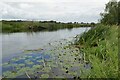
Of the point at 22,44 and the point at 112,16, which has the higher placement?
the point at 112,16

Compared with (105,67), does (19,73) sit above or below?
below

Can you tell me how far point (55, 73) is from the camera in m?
8.55

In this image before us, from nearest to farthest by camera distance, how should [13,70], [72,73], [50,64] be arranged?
1. [72,73]
2. [13,70]
3. [50,64]

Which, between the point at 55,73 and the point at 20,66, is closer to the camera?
the point at 55,73

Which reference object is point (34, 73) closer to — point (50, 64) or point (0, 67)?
point (50, 64)

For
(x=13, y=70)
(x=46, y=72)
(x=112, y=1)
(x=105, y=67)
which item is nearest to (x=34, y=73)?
(x=46, y=72)

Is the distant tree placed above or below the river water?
above

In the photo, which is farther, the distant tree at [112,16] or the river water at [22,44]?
the distant tree at [112,16]

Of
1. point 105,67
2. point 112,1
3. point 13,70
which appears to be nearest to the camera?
point 105,67

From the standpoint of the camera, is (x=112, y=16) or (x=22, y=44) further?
(x=112, y=16)

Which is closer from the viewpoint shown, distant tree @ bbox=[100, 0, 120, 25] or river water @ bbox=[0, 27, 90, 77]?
river water @ bbox=[0, 27, 90, 77]

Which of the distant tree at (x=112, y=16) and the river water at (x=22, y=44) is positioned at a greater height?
the distant tree at (x=112, y=16)

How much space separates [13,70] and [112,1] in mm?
41260

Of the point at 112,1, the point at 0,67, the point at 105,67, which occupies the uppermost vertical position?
the point at 112,1
